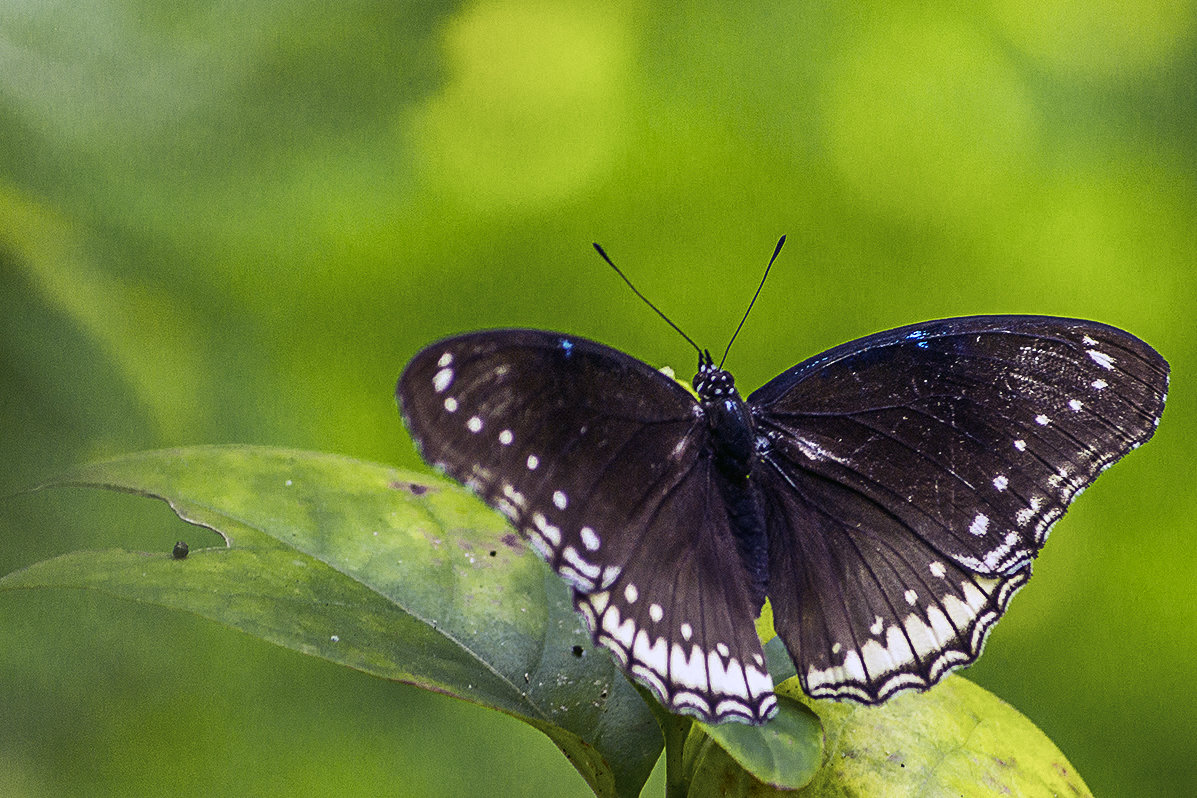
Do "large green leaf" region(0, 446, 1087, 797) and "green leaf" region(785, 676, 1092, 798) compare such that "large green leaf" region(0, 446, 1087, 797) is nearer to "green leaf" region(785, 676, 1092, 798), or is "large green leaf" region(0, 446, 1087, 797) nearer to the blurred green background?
"green leaf" region(785, 676, 1092, 798)

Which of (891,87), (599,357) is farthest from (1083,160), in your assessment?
(599,357)

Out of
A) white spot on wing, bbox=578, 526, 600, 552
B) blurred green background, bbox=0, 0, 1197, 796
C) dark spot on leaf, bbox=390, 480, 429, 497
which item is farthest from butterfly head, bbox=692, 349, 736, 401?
blurred green background, bbox=0, 0, 1197, 796

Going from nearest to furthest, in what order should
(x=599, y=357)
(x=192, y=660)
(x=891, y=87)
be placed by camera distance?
1. (x=599, y=357)
2. (x=192, y=660)
3. (x=891, y=87)

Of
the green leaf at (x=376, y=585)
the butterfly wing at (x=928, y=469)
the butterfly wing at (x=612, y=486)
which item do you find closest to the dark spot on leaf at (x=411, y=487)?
the green leaf at (x=376, y=585)

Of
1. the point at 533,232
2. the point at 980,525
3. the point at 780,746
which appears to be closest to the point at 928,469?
the point at 980,525

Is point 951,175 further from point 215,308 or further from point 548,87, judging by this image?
point 215,308
